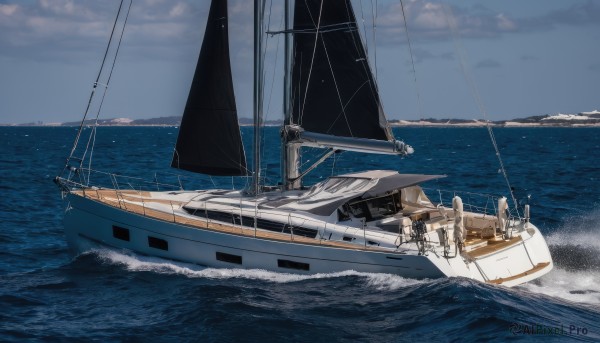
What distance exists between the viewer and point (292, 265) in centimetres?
1955

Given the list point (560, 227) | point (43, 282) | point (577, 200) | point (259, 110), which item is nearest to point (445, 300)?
point (259, 110)

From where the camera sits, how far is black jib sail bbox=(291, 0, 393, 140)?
2214cm

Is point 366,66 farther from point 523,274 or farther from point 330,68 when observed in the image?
point 523,274

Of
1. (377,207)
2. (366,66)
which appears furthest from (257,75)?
(377,207)

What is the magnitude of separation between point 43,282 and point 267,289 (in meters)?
5.63

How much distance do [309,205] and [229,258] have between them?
7.81 ft

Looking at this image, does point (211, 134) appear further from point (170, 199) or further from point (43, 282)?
point (43, 282)

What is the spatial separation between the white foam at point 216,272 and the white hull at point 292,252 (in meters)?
0.12

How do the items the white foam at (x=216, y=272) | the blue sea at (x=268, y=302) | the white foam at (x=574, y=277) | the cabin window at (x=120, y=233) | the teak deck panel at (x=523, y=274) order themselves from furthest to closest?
1. the cabin window at (x=120, y=233)
2. the white foam at (x=574, y=277)
3. the teak deck panel at (x=523, y=274)
4. the white foam at (x=216, y=272)
5. the blue sea at (x=268, y=302)

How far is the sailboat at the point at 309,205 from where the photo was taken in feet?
63.0

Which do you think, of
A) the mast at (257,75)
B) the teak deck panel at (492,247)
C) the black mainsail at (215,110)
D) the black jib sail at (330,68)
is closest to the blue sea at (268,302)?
the teak deck panel at (492,247)

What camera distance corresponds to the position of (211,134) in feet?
74.0

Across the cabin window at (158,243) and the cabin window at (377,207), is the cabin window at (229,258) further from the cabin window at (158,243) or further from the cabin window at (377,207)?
the cabin window at (377,207)

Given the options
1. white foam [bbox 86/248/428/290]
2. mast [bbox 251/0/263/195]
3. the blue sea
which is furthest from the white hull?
mast [bbox 251/0/263/195]
